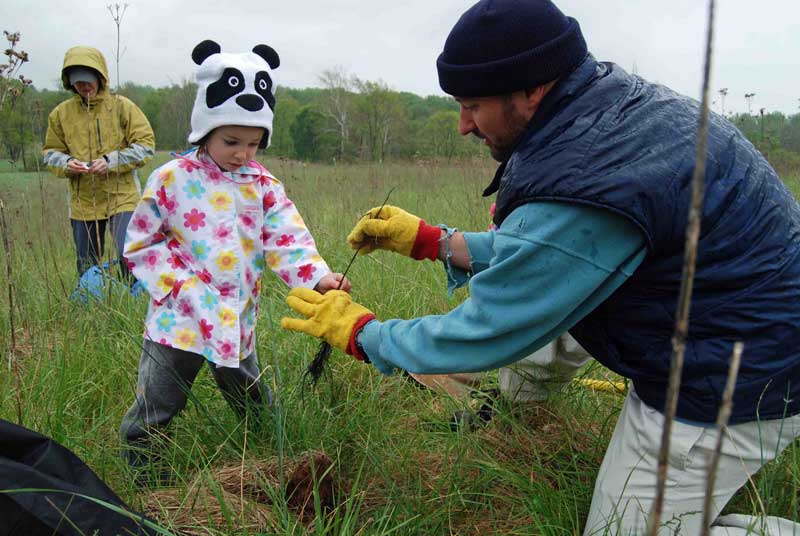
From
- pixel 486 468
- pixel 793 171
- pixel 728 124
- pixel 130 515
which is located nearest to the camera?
pixel 130 515

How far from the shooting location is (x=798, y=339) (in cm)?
160

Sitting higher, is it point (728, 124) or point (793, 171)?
point (728, 124)

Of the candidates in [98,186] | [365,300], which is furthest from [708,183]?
[98,186]

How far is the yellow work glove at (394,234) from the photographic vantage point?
7.43 feet

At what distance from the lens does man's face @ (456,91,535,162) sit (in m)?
1.70

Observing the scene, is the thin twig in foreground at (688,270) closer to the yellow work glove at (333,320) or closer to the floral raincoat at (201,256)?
the yellow work glove at (333,320)

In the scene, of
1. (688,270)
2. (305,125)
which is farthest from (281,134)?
(688,270)

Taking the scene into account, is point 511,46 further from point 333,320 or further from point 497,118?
point 333,320

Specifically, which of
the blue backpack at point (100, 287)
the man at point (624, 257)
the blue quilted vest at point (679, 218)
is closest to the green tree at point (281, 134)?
the blue backpack at point (100, 287)

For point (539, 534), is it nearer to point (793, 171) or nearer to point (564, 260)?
point (564, 260)

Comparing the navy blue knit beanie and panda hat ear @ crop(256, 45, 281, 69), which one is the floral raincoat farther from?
the navy blue knit beanie

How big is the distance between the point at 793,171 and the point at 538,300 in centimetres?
807

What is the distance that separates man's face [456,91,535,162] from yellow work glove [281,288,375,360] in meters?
0.60

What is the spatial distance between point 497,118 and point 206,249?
1061 mm
